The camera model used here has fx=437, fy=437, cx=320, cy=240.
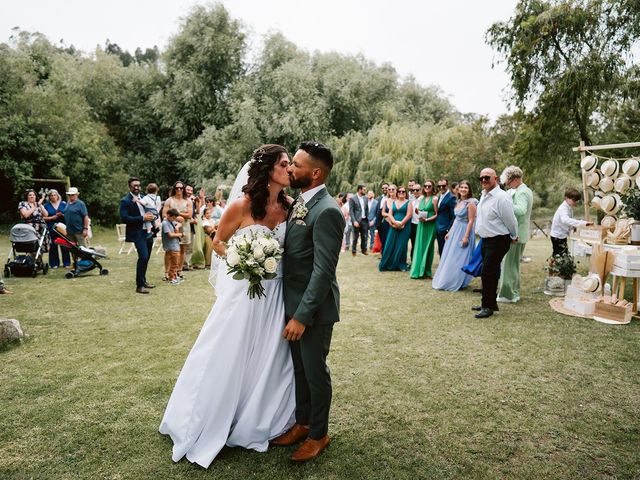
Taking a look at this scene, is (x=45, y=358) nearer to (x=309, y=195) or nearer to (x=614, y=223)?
(x=309, y=195)

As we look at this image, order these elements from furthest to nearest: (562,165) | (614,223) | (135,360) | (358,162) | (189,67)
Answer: (189,67) → (358,162) → (562,165) → (614,223) → (135,360)

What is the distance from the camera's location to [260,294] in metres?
3.13

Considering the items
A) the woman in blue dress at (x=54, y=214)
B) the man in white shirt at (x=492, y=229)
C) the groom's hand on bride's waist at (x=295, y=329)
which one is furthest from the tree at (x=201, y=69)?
the groom's hand on bride's waist at (x=295, y=329)

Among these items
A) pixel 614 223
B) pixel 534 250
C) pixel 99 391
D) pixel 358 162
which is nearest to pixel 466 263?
pixel 614 223

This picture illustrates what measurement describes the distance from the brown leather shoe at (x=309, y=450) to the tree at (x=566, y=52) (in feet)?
37.3

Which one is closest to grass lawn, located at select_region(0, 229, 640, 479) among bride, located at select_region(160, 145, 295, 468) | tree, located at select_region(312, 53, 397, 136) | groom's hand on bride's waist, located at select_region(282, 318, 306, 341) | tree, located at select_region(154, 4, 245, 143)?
bride, located at select_region(160, 145, 295, 468)

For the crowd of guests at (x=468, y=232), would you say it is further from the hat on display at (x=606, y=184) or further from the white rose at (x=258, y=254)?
the white rose at (x=258, y=254)

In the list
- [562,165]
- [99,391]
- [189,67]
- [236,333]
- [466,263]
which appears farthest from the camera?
[189,67]

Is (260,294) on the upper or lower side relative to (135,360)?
upper

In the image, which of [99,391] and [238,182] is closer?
[238,182]

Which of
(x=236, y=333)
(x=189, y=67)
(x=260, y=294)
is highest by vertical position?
(x=189, y=67)

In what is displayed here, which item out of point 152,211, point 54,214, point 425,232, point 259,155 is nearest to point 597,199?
point 425,232

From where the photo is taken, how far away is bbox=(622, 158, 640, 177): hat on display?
287 inches

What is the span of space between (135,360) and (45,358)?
1.06 m
